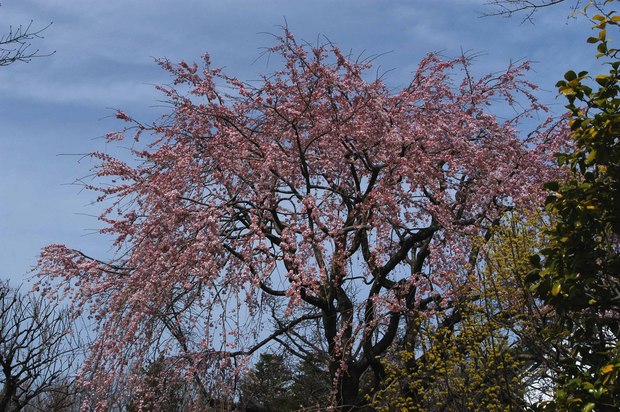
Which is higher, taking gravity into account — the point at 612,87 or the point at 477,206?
the point at 477,206

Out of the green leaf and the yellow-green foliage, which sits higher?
the yellow-green foliage

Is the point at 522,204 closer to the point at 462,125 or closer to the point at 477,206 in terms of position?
the point at 477,206

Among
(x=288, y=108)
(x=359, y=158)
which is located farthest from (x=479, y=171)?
(x=288, y=108)

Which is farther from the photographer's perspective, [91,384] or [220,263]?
[220,263]

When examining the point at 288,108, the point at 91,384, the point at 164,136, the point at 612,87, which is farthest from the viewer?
the point at 164,136

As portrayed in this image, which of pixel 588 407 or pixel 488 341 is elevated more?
pixel 488 341

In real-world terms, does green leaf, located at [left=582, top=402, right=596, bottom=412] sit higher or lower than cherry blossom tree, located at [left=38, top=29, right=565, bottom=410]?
Result: lower

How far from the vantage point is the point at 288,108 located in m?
9.32

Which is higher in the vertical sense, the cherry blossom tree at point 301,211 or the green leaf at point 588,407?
the cherry blossom tree at point 301,211

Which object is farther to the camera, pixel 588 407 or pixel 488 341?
pixel 488 341

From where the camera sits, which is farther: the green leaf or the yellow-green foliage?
the yellow-green foliage

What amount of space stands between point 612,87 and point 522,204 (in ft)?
15.7

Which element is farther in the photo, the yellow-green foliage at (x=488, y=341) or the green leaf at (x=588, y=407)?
the yellow-green foliage at (x=488, y=341)

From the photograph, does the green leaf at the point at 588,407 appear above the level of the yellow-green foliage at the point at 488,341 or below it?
below
